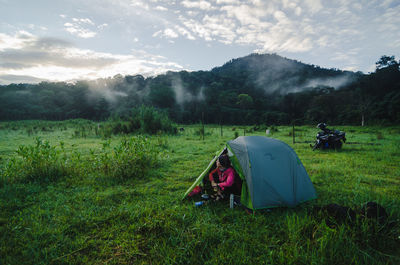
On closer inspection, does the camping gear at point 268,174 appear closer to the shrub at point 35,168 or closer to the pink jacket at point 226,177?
the pink jacket at point 226,177

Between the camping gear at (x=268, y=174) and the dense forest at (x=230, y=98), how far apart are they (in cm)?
1671

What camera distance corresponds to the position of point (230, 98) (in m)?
77.2

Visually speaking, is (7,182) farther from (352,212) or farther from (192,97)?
(192,97)

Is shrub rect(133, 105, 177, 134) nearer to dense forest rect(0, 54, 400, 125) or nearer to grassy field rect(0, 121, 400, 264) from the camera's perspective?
dense forest rect(0, 54, 400, 125)

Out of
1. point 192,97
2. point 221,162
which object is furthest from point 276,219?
point 192,97

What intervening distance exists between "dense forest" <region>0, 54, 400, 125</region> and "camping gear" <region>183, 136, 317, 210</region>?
658 inches

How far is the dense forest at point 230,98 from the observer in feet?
152

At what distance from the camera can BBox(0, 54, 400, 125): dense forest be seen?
46281mm

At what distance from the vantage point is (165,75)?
3898 inches

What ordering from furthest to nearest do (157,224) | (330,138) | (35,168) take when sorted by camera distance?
(330,138) → (35,168) → (157,224)

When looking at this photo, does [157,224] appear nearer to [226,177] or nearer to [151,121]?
[226,177]

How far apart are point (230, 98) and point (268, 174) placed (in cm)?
7511

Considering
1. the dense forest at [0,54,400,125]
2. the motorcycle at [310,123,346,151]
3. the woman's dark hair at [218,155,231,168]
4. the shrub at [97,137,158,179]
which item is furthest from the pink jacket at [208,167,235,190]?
the dense forest at [0,54,400,125]

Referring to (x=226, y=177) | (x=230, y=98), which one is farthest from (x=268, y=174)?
(x=230, y=98)
